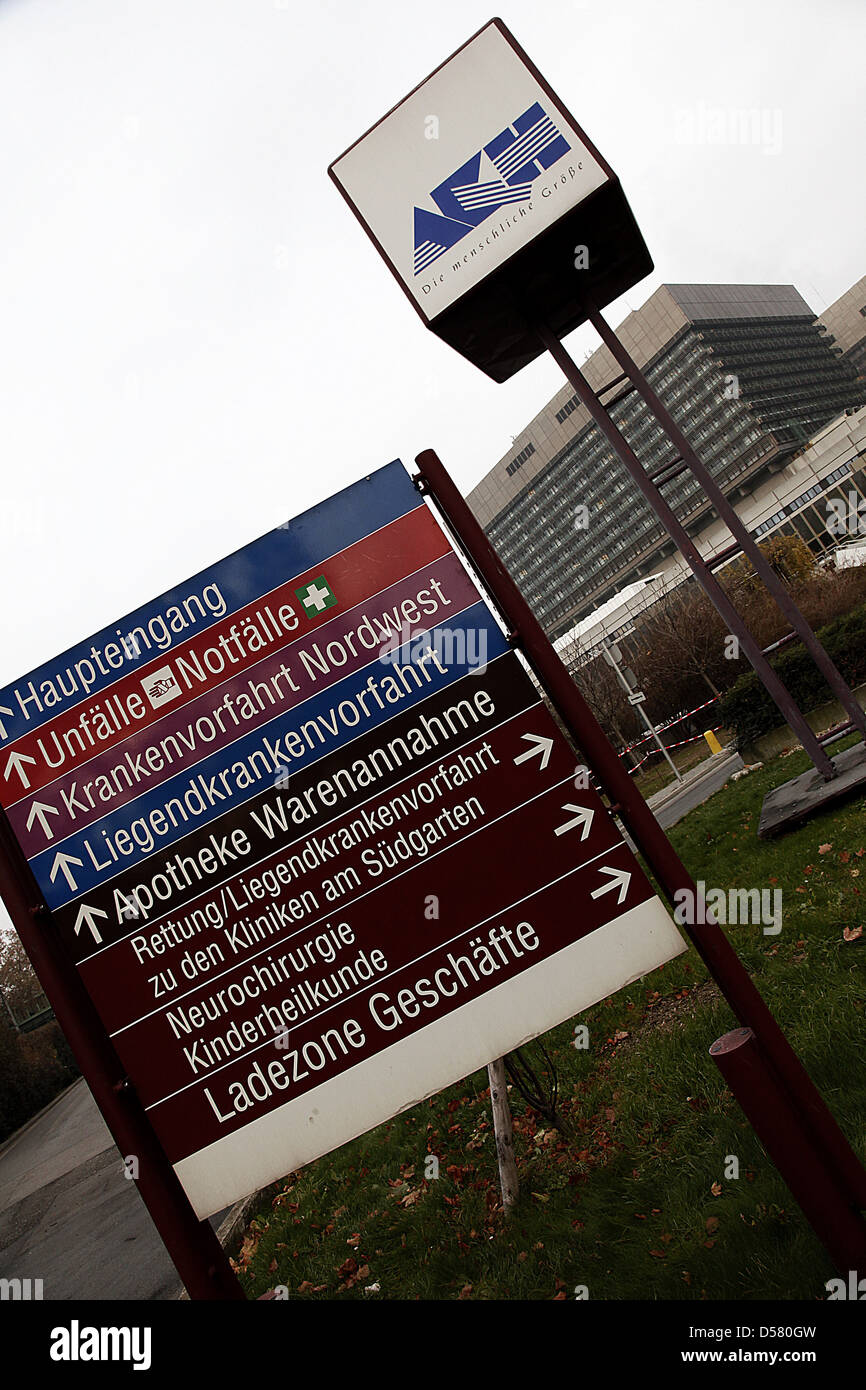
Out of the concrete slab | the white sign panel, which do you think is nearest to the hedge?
the concrete slab

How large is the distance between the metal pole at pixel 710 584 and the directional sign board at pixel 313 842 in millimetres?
4116

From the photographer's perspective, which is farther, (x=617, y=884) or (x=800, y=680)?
(x=800, y=680)

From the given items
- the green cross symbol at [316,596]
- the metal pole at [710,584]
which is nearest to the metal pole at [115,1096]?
the green cross symbol at [316,596]

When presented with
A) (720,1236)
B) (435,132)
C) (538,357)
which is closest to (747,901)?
(720,1236)

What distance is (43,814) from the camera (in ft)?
9.16

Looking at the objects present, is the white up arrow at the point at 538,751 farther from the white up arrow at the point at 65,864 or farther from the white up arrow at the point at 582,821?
the white up arrow at the point at 65,864

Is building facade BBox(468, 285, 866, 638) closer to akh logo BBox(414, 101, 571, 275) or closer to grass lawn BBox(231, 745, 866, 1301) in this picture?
akh logo BBox(414, 101, 571, 275)

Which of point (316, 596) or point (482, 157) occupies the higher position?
point (482, 157)

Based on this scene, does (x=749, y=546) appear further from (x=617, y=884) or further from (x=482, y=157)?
(x=617, y=884)

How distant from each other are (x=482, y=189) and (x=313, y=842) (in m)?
4.94

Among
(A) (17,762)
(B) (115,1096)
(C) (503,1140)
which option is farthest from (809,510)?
(B) (115,1096)

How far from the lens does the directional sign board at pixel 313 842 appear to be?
2.55 metres
